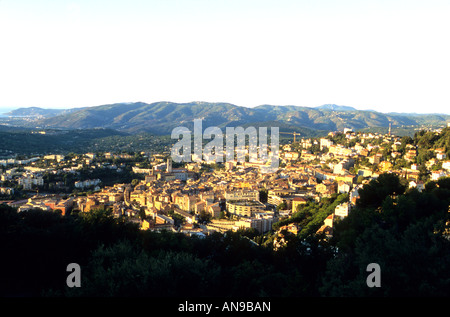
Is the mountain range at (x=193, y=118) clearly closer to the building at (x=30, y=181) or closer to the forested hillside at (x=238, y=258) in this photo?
the building at (x=30, y=181)

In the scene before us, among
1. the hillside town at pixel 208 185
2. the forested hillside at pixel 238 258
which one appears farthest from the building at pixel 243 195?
the forested hillside at pixel 238 258

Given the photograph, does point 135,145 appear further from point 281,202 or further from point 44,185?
point 281,202

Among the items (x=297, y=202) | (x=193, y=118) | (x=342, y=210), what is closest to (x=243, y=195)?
(x=297, y=202)

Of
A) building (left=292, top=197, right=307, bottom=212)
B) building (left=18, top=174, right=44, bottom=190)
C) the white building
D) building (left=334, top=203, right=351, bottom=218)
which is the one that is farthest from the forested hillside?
building (left=18, top=174, right=44, bottom=190)

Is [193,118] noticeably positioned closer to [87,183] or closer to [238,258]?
[87,183]
